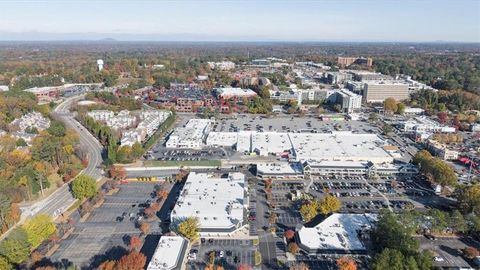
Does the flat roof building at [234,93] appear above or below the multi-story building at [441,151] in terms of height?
above

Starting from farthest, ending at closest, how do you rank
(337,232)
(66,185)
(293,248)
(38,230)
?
1. (66,185)
2. (337,232)
3. (38,230)
4. (293,248)

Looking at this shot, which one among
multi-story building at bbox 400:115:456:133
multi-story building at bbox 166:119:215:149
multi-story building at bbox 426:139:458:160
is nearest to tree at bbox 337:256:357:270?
multi-story building at bbox 426:139:458:160

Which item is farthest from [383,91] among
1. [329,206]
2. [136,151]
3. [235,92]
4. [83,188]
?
[83,188]

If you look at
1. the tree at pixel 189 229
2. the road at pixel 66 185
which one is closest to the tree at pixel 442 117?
the tree at pixel 189 229

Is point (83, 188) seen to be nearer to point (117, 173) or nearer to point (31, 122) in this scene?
point (117, 173)

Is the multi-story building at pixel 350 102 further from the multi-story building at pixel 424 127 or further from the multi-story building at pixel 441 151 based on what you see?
the multi-story building at pixel 441 151

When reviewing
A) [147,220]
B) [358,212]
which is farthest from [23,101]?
[358,212]
